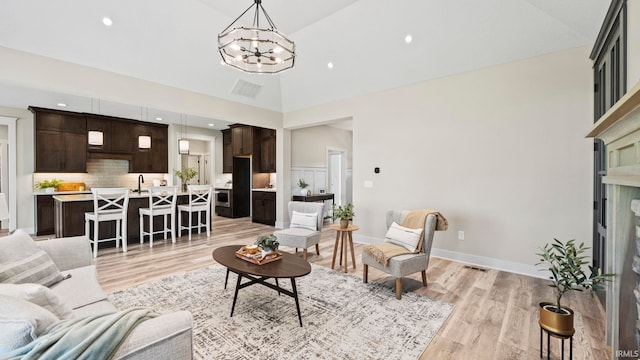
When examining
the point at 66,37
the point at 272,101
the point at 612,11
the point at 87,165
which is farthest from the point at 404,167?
the point at 87,165

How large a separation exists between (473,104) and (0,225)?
10318 mm

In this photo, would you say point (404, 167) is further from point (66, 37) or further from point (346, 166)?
point (66, 37)

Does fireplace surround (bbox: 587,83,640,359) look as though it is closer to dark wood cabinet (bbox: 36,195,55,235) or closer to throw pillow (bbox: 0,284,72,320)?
throw pillow (bbox: 0,284,72,320)

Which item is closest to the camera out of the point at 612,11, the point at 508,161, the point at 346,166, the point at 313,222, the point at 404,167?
the point at 612,11

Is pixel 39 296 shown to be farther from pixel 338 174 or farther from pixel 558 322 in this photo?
pixel 338 174

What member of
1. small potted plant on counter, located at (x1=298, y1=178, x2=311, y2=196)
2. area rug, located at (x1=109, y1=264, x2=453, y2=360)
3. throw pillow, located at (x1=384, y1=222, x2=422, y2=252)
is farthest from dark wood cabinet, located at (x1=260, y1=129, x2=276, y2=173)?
throw pillow, located at (x1=384, y1=222, x2=422, y2=252)

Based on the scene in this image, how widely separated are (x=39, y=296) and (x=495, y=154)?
4.69 meters

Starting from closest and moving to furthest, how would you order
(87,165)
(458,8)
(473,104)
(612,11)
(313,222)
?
(612,11)
(458,8)
(473,104)
(313,222)
(87,165)

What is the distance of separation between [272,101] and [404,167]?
3.35m

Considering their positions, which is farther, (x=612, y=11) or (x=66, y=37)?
(x=66, y=37)

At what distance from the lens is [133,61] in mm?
4145

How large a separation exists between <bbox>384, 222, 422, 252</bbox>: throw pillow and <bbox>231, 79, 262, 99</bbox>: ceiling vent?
3.99m

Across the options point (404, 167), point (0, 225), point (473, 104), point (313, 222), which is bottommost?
point (0, 225)

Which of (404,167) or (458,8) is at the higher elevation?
(458,8)
